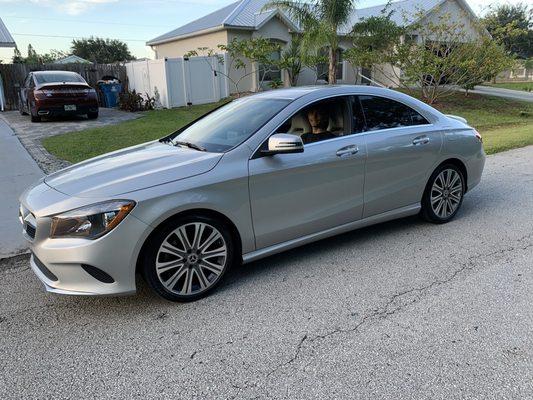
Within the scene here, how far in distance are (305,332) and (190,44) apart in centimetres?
2319

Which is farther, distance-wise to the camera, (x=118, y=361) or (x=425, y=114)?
(x=425, y=114)

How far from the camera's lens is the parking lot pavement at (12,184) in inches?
194

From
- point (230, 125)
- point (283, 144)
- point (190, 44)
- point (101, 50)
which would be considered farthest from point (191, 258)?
point (101, 50)

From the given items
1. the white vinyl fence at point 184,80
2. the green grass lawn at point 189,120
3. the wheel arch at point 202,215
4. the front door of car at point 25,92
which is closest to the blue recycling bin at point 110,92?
the white vinyl fence at point 184,80

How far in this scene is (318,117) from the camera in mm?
4352

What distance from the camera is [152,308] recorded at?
3.53 metres

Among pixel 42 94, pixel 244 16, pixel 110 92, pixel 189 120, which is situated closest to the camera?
pixel 42 94

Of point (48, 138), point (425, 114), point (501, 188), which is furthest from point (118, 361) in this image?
point (48, 138)

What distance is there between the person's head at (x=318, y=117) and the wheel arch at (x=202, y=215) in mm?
1308

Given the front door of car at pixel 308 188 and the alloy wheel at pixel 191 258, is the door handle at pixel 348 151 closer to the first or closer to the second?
the front door of car at pixel 308 188

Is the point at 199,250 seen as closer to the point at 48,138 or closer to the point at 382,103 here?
the point at 382,103

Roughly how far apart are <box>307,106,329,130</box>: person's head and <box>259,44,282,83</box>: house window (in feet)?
55.8

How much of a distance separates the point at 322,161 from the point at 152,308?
1915 mm

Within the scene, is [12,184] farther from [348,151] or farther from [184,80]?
[184,80]
